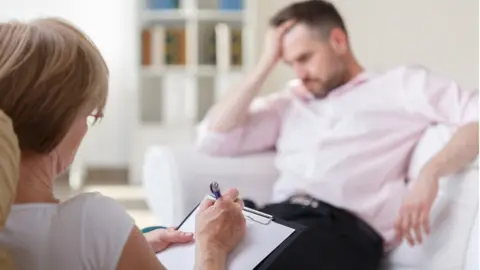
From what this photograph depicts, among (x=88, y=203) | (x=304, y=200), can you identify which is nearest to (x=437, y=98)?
(x=304, y=200)

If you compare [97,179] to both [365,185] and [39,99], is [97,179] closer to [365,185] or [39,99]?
[365,185]

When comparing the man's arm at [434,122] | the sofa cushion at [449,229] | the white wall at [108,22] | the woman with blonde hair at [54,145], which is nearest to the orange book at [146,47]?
the white wall at [108,22]

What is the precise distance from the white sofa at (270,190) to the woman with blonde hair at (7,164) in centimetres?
96

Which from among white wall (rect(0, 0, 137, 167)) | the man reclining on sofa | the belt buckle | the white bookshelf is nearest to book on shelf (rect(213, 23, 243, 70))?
the white bookshelf

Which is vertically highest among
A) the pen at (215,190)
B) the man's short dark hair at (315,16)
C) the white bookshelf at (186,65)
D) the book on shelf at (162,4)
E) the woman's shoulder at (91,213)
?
the man's short dark hair at (315,16)

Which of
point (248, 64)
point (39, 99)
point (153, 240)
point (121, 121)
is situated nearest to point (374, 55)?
point (248, 64)

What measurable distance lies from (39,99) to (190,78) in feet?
9.86

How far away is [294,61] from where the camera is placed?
6.08 feet

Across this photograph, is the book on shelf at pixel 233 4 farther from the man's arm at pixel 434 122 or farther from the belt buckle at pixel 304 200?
the belt buckle at pixel 304 200

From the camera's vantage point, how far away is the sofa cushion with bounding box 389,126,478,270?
142 centimetres

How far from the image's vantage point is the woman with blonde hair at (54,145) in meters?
0.82

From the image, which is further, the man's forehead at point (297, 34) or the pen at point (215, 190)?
the man's forehead at point (297, 34)

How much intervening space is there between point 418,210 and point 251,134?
582mm

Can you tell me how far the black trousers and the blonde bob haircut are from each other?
57cm
